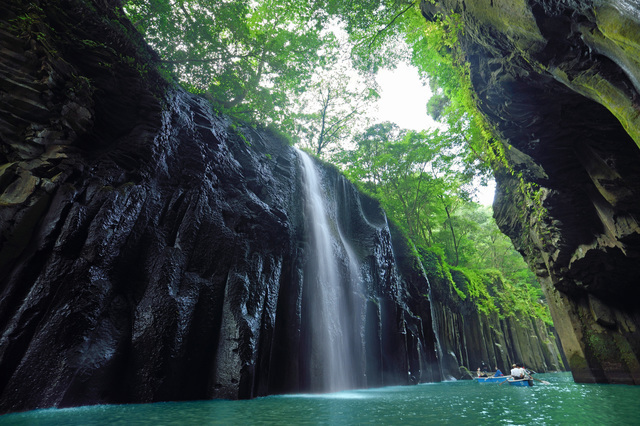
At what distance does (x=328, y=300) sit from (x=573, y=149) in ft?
25.5

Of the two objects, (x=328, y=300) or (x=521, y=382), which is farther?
(x=521, y=382)

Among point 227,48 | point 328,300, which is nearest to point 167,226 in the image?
point 328,300

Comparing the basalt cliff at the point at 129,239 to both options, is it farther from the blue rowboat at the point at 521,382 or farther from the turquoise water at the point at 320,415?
the blue rowboat at the point at 521,382

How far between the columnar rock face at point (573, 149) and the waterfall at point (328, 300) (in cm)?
657

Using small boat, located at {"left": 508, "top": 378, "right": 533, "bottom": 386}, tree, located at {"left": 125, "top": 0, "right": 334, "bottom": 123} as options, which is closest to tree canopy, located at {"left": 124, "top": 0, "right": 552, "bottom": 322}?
tree, located at {"left": 125, "top": 0, "right": 334, "bottom": 123}

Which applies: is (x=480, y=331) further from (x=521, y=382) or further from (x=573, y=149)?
(x=573, y=149)

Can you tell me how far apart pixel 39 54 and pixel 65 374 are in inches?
228

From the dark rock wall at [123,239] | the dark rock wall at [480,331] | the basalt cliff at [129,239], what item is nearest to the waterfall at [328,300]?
the basalt cliff at [129,239]

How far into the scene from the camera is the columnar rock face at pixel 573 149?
120 inches

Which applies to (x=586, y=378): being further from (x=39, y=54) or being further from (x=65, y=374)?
(x=39, y=54)

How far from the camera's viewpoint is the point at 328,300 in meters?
10.1

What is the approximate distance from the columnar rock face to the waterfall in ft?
21.5

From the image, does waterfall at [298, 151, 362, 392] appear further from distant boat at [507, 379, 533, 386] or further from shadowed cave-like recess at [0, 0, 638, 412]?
distant boat at [507, 379, 533, 386]

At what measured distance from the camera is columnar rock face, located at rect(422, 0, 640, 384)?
10.0 ft
